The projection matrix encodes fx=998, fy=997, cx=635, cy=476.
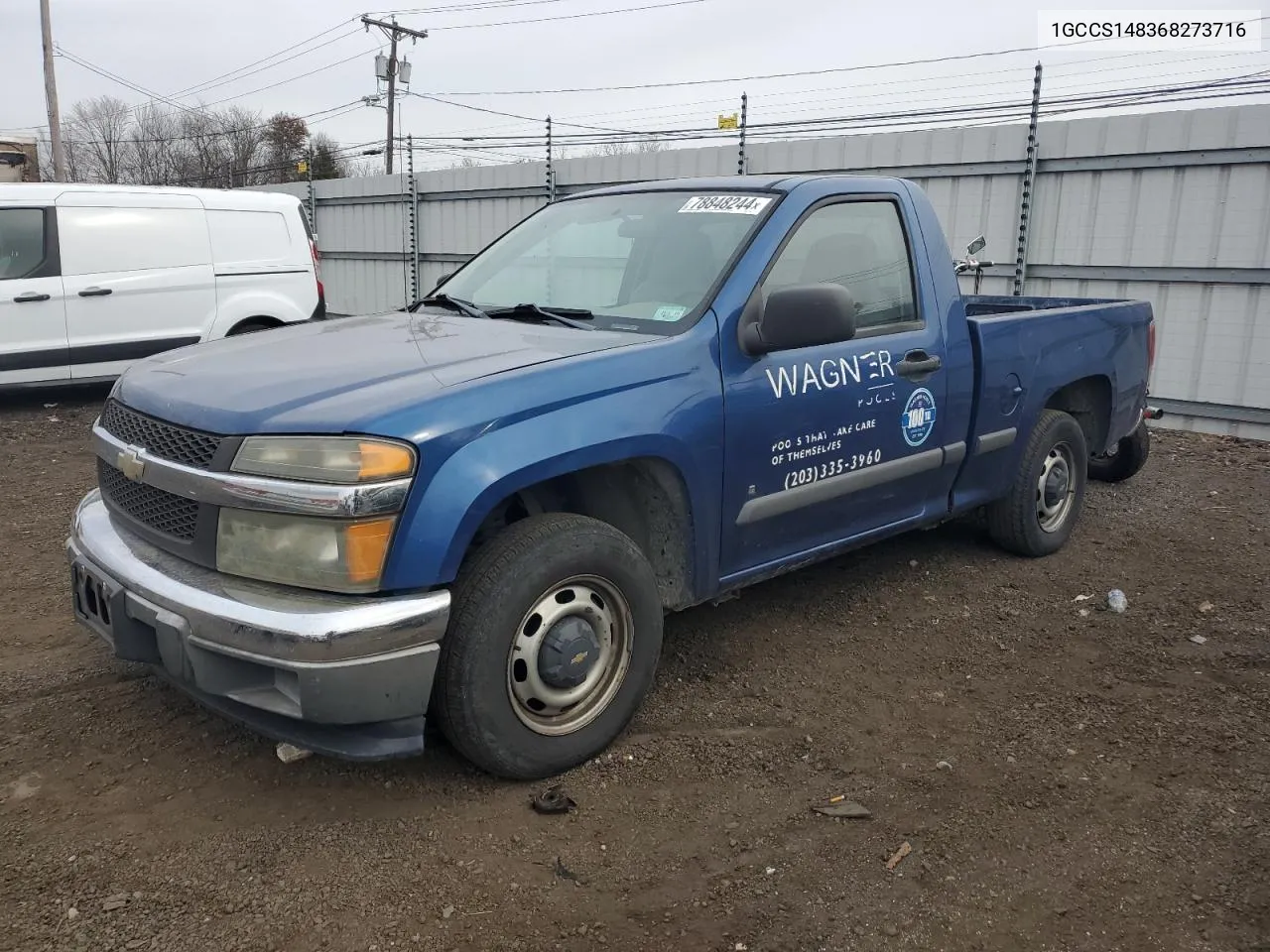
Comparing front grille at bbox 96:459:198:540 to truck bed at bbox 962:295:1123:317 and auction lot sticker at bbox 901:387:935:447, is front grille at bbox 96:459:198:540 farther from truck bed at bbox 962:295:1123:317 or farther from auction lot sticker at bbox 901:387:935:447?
truck bed at bbox 962:295:1123:317

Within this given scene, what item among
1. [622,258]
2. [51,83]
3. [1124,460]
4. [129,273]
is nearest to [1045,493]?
[1124,460]

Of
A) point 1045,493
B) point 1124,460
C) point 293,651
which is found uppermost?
point 293,651

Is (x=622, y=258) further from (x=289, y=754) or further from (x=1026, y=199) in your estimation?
(x=1026, y=199)

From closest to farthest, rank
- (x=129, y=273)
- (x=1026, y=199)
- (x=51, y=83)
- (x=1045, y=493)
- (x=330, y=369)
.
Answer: (x=330, y=369) < (x=1045, y=493) < (x=129, y=273) < (x=1026, y=199) < (x=51, y=83)

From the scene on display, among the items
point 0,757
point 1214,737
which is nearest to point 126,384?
point 0,757

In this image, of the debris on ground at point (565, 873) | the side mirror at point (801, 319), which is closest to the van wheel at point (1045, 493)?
the side mirror at point (801, 319)

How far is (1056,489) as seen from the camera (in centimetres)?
520

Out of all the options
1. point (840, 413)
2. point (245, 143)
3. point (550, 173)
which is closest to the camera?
point (840, 413)

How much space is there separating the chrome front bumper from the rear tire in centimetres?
547

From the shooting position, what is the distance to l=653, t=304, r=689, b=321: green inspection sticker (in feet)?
11.1

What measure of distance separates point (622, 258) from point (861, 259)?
100 centimetres

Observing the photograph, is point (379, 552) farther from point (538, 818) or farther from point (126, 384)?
point (126, 384)

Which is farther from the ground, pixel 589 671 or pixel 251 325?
pixel 251 325

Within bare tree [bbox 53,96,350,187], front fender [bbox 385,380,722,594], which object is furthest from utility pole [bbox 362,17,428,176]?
front fender [bbox 385,380,722,594]
